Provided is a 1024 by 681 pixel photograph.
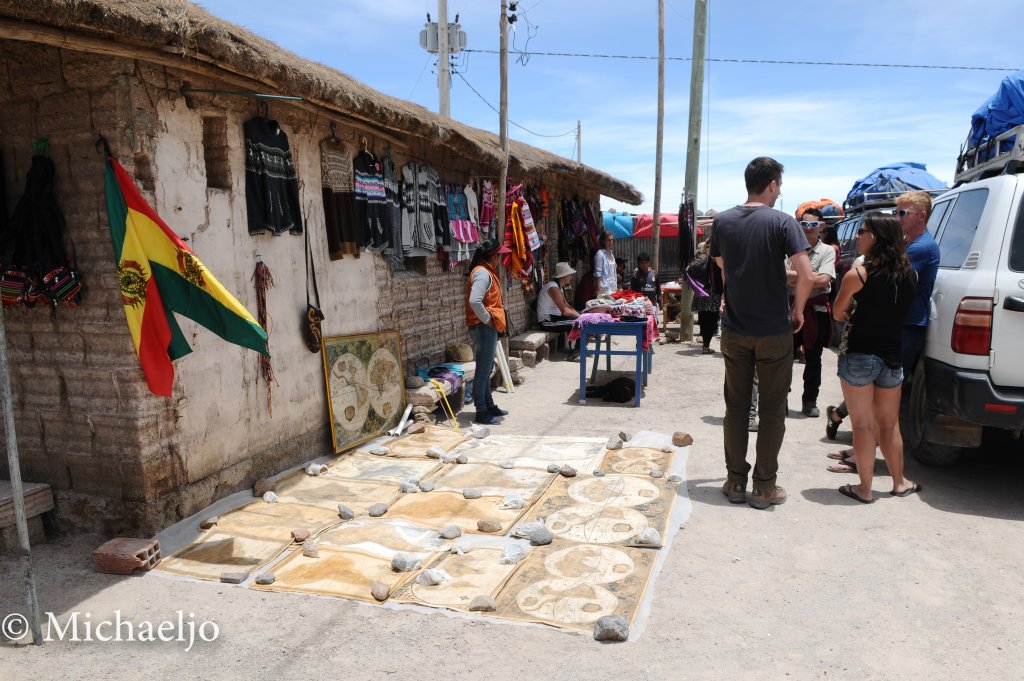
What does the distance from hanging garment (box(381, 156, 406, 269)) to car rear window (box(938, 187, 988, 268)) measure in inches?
187

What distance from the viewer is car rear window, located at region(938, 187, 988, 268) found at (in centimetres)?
487

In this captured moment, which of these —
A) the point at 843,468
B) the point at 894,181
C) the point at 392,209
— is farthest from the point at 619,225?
the point at 843,468

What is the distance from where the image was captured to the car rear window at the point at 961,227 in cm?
487

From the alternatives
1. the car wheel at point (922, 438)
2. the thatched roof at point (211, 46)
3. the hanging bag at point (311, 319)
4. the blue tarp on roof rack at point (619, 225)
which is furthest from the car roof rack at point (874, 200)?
the hanging bag at point (311, 319)

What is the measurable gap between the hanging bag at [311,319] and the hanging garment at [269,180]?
1.07 ft

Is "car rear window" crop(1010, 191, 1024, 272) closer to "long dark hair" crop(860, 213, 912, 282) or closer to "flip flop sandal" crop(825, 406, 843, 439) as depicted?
"long dark hair" crop(860, 213, 912, 282)

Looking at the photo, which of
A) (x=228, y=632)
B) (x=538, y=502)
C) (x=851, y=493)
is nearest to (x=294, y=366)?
(x=538, y=502)

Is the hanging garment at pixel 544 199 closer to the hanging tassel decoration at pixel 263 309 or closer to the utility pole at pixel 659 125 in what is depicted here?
the utility pole at pixel 659 125

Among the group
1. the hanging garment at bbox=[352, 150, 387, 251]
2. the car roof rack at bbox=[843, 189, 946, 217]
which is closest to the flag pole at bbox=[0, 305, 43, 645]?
the hanging garment at bbox=[352, 150, 387, 251]

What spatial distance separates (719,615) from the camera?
3.40 meters

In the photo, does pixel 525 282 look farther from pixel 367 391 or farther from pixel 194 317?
pixel 194 317

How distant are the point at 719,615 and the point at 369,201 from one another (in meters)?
4.72

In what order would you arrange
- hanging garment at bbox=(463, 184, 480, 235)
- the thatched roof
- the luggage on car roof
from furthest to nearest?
the luggage on car roof, hanging garment at bbox=(463, 184, 480, 235), the thatched roof

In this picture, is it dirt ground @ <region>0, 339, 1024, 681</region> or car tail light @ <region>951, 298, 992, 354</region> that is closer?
dirt ground @ <region>0, 339, 1024, 681</region>
